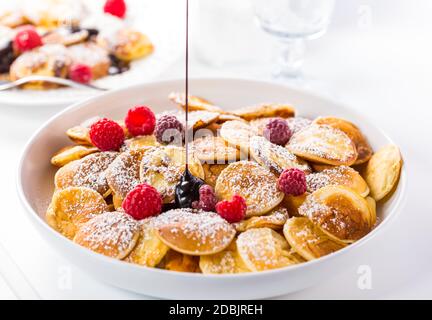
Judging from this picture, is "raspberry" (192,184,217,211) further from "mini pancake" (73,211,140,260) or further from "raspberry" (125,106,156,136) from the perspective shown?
"raspberry" (125,106,156,136)

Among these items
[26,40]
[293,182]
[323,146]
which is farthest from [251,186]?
[26,40]

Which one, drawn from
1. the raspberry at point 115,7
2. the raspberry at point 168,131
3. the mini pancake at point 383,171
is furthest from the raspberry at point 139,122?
the raspberry at point 115,7

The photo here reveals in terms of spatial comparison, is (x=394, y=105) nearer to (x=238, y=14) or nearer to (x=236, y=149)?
(x=238, y=14)

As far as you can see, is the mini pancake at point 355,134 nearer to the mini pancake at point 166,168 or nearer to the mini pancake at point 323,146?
the mini pancake at point 323,146

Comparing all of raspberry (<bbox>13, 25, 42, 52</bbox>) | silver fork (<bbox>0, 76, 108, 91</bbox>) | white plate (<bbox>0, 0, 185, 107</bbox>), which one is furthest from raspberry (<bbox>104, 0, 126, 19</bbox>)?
silver fork (<bbox>0, 76, 108, 91</bbox>)

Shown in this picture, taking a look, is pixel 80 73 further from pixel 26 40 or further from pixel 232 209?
pixel 232 209

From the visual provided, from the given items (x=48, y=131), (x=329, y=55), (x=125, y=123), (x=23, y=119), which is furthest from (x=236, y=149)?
(x=329, y=55)
